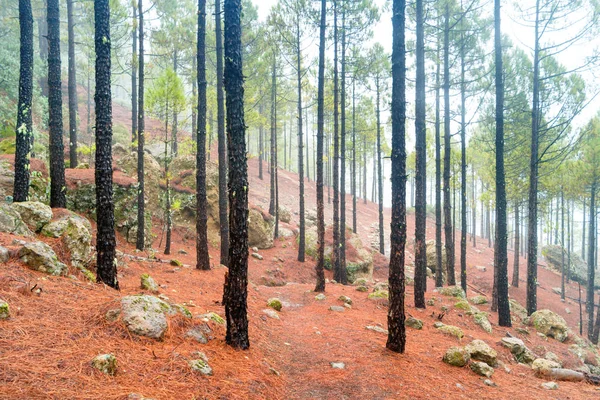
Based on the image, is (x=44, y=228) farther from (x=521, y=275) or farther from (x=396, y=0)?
(x=521, y=275)

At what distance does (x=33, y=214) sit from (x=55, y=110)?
10.7ft

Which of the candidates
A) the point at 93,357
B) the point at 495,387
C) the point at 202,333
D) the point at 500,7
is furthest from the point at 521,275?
the point at 93,357

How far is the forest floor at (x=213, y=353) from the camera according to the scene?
2914 millimetres

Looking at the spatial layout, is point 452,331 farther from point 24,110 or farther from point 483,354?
point 24,110

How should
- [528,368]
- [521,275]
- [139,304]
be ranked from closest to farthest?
[139,304] < [528,368] < [521,275]

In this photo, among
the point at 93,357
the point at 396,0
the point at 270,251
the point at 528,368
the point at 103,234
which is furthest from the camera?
the point at 270,251

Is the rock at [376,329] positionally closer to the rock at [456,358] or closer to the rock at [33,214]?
the rock at [456,358]

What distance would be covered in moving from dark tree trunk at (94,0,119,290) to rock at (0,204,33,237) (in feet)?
5.66

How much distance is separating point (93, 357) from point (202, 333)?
1821mm

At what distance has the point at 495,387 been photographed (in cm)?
511

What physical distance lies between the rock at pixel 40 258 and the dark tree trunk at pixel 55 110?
12.3 ft

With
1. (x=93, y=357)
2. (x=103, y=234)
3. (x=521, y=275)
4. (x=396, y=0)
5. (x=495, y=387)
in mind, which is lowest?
(x=521, y=275)

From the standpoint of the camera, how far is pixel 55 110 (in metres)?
Result: 8.22

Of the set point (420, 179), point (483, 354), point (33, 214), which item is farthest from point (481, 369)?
point (33, 214)
